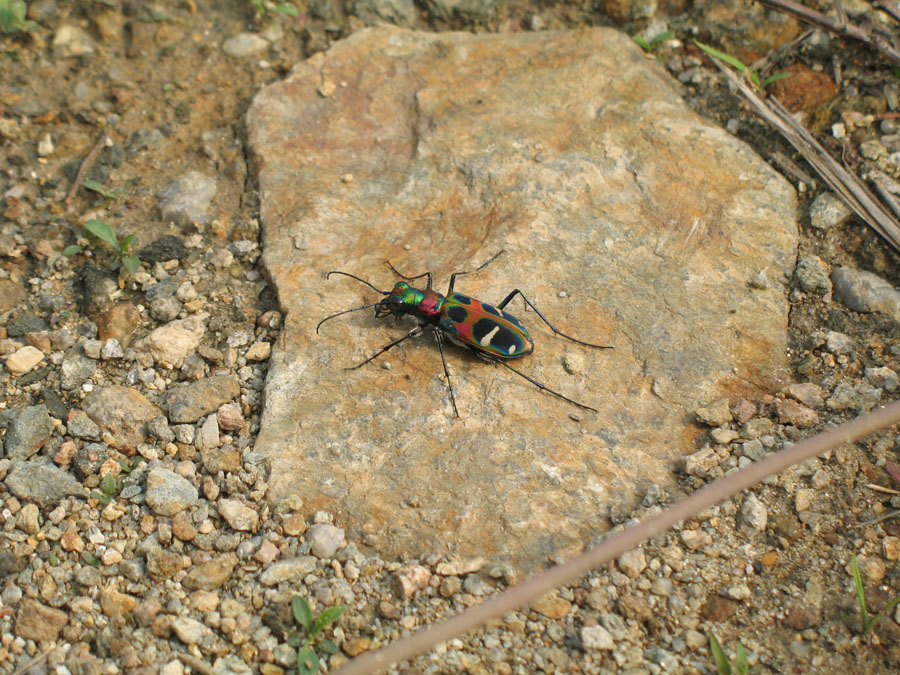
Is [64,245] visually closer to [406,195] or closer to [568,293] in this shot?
[406,195]

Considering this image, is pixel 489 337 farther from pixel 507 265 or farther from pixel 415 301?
pixel 507 265

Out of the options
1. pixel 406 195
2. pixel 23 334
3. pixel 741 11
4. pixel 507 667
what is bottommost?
pixel 23 334

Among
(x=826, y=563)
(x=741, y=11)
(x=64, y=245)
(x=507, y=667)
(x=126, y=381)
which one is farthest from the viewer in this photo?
(x=741, y=11)

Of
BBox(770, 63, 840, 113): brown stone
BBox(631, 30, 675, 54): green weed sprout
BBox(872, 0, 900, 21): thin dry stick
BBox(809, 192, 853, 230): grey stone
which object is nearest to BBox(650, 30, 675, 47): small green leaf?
BBox(631, 30, 675, 54): green weed sprout

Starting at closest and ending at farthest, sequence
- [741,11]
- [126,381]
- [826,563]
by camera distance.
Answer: [826,563], [126,381], [741,11]

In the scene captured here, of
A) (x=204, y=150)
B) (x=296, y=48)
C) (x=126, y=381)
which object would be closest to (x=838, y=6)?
(x=296, y=48)

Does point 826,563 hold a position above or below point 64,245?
above
